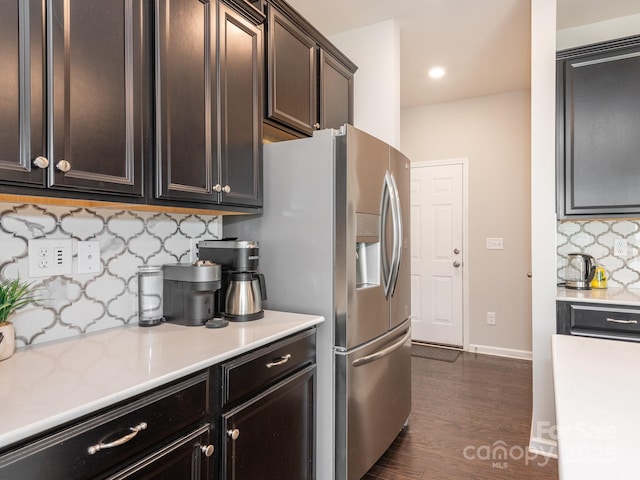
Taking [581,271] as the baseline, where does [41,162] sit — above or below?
above

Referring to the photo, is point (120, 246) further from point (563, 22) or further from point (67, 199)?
point (563, 22)

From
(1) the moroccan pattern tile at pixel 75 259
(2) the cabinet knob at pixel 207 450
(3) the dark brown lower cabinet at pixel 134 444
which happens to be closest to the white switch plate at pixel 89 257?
(1) the moroccan pattern tile at pixel 75 259

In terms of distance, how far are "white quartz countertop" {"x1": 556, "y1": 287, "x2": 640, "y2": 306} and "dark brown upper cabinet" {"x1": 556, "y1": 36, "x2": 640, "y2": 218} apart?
0.47 metres

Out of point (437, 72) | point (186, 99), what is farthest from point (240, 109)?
point (437, 72)

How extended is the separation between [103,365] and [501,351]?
394 cm

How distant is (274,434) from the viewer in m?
1.52

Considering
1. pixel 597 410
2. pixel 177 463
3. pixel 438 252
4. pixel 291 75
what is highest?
pixel 291 75

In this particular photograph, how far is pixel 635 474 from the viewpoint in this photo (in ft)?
2.08

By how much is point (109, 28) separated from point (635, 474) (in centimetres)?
171

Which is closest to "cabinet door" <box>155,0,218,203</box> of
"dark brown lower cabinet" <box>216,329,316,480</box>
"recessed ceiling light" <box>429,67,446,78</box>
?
"dark brown lower cabinet" <box>216,329,316,480</box>

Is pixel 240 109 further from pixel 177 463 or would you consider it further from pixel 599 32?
pixel 599 32

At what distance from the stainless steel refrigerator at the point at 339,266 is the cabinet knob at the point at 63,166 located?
972 millimetres

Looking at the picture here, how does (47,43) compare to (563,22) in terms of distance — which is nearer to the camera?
(47,43)

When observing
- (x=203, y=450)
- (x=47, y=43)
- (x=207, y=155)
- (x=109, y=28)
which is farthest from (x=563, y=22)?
(x=203, y=450)
